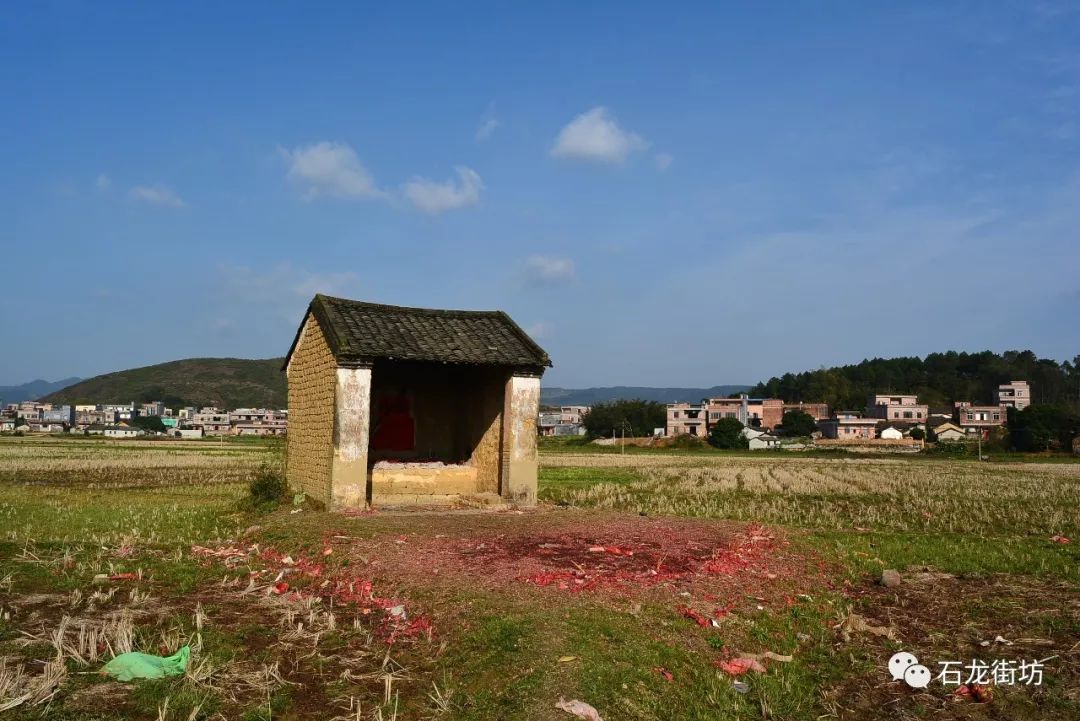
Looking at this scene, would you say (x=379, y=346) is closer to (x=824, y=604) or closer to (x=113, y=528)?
(x=113, y=528)

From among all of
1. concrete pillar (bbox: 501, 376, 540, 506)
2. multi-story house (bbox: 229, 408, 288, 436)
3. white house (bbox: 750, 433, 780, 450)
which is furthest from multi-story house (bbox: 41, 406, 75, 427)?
concrete pillar (bbox: 501, 376, 540, 506)

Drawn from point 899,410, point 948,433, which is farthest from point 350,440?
point 899,410

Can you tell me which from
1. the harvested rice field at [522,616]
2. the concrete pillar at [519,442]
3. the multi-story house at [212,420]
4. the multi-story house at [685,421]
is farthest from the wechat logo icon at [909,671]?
the multi-story house at [212,420]

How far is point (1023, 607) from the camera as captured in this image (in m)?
9.38

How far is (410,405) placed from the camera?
2017 cm

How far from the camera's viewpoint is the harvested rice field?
21.2ft

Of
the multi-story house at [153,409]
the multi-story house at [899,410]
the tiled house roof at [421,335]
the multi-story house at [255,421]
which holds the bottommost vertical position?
the multi-story house at [255,421]

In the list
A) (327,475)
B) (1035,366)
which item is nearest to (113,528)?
(327,475)

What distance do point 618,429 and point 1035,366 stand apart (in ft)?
317

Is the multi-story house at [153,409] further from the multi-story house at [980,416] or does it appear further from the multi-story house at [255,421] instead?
the multi-story house at [980,416]

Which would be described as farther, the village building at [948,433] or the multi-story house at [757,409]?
the multi-story house at [757,409]

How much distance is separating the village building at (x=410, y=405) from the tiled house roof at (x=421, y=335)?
0.09 feet

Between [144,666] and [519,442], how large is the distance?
37.0 feet

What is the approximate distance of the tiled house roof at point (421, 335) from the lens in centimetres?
1620
